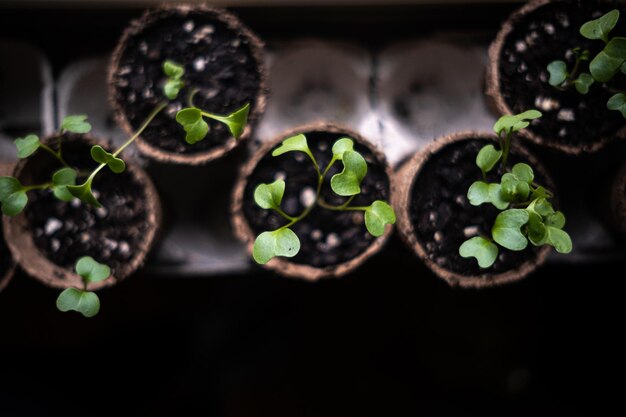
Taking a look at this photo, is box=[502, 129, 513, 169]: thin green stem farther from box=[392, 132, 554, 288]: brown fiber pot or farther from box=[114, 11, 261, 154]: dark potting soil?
box=[114, 11, 261, 154]: dark potting soil

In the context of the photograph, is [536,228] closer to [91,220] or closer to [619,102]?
[619,102]

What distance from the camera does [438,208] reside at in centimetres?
93

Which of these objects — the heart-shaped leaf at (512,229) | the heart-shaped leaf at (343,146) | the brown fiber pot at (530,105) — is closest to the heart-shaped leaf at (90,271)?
the heart-shaped leaf at (343,146)

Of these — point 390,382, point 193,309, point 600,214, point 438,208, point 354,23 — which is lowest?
point 390,382

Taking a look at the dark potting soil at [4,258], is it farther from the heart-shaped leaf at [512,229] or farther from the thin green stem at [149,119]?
the heart-shaped leaf at [512,229]

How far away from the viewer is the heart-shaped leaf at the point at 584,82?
0.89 metres

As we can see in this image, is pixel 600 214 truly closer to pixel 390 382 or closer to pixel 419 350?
pixel 419 350

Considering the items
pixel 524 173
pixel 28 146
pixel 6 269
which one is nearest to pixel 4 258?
pixel 6 269

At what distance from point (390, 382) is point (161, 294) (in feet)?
2.16

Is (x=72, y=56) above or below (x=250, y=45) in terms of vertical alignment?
below

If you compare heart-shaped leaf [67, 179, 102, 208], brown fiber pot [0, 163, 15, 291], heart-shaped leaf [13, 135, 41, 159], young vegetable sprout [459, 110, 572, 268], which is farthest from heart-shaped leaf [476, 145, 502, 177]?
brown fiber pot [0, 163, 15, 291]

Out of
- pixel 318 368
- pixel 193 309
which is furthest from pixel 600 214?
pixel 193 309

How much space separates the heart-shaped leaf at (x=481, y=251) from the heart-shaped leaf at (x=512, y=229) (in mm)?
21

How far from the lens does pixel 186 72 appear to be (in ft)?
3.17
